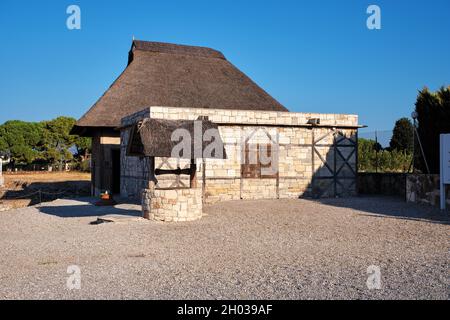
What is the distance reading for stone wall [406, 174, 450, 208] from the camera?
42.5 feet

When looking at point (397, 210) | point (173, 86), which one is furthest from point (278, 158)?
point (173, 86)

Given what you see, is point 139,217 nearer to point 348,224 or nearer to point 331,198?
point 348,224

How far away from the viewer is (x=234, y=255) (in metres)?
6.91

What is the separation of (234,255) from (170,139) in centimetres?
442

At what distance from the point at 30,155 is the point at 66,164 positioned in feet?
12.4

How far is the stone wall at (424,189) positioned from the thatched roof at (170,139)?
6673mm

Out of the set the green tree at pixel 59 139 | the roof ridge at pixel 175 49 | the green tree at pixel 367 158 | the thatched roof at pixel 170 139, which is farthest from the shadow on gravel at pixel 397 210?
the green tree at pixel 59 139

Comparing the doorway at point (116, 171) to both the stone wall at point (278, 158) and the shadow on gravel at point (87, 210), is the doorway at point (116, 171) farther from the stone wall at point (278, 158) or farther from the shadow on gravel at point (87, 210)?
the shadow on gravel at point (87, 210)

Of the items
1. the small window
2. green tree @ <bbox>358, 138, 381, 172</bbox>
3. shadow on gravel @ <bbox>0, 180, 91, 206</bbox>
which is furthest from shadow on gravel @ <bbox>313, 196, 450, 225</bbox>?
shadow on gravel @ <bbox>0, 180, 91, 206</bbox>

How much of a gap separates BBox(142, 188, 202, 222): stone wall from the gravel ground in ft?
1.44

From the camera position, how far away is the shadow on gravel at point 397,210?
35.8 ft

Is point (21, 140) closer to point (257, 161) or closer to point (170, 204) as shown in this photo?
point (257, 161)

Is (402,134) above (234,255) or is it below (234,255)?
above
